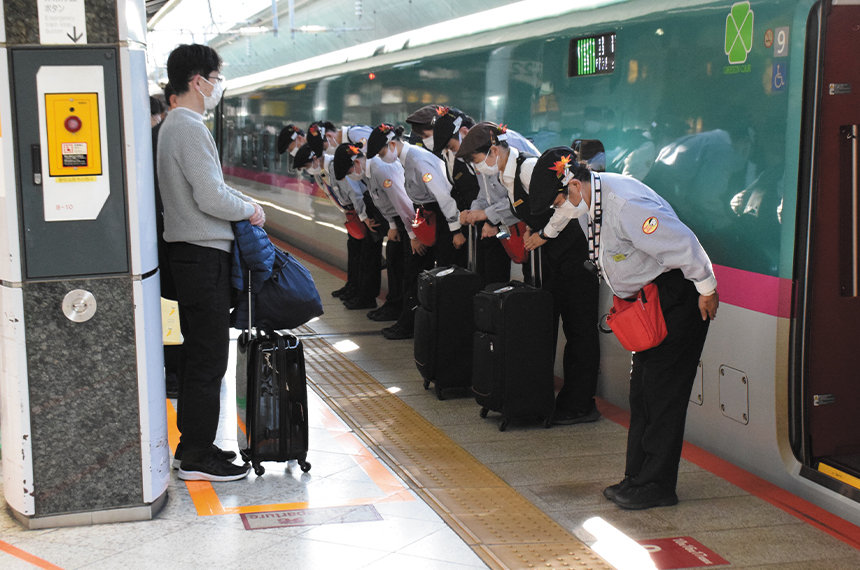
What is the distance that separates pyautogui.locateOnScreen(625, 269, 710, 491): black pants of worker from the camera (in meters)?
4.63

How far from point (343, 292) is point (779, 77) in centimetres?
670

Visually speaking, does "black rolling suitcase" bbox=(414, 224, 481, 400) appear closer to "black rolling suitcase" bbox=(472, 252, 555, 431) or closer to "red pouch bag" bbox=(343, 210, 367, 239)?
"black rolling suitcase" bbox=(472, 252, 555, 431)

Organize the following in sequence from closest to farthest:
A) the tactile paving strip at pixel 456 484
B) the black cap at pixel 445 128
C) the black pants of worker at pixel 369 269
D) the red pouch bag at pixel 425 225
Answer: the tactile paving strip at pixel 456 484 < the black cap at pixel 445 128 < the red pouch bag at pixel 425 225 < the black pants of worker at pixel 369 269

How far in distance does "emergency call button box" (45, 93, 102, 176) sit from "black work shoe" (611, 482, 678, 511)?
267cm

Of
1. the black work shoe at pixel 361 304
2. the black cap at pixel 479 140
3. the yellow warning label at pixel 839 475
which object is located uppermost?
the black cap at pixel 479 140

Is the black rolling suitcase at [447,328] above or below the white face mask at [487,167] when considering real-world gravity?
below

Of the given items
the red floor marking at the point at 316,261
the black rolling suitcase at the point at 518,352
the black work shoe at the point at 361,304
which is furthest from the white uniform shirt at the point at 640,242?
the red floor marking at the point at 316,261

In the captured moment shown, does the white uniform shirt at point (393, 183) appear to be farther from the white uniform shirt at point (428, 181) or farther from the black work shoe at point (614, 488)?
the black work shoe at point (614, 488)

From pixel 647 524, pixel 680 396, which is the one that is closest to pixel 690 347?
pixel 680 396

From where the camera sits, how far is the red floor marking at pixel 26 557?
3908mm

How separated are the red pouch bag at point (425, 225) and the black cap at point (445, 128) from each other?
1.19 metres

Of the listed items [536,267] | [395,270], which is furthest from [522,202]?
[395,270]

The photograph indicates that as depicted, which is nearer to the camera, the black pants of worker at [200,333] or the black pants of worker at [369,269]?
the black pants of worker at [200,333]

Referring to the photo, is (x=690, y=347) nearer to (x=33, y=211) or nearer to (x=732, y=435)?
(x=732, y=435)
